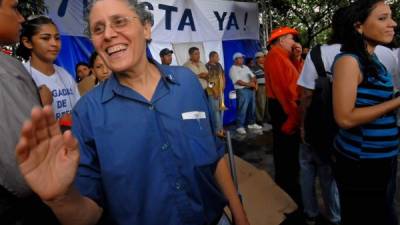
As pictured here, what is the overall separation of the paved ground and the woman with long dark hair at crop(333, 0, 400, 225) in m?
2.46

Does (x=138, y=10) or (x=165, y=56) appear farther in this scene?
(x=165, y=56)

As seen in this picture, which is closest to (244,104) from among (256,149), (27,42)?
(256,149)

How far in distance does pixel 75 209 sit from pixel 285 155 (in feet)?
9.07

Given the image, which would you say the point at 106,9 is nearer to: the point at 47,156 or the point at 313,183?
the point at 47,156

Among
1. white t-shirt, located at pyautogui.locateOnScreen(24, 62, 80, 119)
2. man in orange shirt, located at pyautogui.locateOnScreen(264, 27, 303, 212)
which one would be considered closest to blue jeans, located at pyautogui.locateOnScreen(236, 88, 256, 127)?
man in orange shirt, located at pyautogui.locateOnScreen(264, 27, 303, 212)

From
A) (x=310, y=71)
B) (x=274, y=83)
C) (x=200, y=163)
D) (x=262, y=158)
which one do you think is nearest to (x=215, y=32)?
(x=262, y=158)

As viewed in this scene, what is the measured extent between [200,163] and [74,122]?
1.61ft

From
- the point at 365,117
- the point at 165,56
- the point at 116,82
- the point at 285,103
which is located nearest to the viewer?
the point at 116,82

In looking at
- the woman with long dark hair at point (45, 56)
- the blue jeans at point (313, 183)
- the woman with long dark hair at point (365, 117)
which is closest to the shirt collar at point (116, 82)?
the woman with long dark hair at point (365, 117)

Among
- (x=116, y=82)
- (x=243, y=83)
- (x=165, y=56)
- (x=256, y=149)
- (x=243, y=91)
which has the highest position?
(x=116, y=82)

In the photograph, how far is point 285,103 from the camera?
319 cm

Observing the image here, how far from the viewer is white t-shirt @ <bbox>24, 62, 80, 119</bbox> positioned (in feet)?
8.33

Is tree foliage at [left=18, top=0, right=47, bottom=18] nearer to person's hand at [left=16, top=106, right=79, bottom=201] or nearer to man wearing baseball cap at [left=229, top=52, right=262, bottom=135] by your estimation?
person's hand at [left=16, top=106, right=79, bottom=201]

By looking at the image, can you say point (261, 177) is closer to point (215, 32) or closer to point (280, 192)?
point (280, 192)
